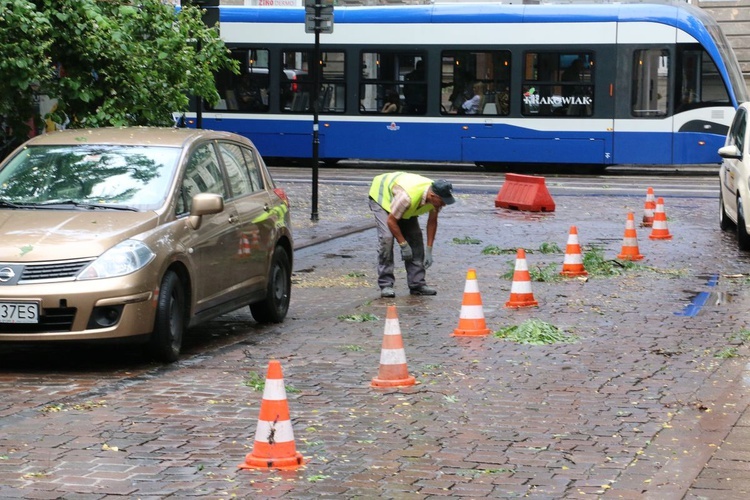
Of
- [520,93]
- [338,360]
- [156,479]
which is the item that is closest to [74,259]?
[338,360]

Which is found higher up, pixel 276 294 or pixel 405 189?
pixel 405 189

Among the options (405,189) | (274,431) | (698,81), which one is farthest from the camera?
(698,81)

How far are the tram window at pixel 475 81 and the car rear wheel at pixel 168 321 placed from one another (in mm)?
22479

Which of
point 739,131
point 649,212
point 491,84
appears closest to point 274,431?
point 739,131

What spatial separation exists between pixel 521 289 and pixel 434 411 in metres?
4.62

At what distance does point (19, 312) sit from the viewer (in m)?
8.79

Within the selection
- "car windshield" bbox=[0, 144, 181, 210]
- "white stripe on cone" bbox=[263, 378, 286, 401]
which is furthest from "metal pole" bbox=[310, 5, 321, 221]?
"white stripe on cone" bbox=[263, 378, 286, 401]

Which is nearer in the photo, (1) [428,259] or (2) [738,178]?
(1) [428,259]

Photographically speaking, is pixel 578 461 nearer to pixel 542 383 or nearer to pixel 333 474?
pixel 333 474

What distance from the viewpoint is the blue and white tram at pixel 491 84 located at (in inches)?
1189

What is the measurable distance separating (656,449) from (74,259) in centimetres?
402

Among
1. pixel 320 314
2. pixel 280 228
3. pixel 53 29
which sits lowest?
pixel 320 314

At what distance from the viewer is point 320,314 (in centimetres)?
1220

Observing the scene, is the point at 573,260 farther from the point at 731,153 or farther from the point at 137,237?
the point at 137,237
